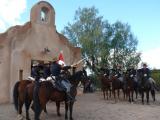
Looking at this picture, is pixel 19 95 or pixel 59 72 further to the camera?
pixel 19 95

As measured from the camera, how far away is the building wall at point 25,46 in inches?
880

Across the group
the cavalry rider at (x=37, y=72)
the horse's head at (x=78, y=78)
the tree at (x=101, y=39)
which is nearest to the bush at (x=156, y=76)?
the tree at (x=101, y=39)

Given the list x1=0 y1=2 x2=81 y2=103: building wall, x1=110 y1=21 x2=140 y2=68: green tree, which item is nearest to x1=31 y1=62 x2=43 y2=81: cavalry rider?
x1=0 y1=2 x2=81 y2=103: building wall

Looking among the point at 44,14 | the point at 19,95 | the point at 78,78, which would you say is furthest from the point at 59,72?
the point at 44,14

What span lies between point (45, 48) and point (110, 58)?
19274 millimetres

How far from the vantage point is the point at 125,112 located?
17203mm

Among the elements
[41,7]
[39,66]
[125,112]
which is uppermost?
[41,7]

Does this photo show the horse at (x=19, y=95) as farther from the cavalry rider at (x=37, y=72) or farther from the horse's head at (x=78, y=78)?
the horse's head at (x=78, y=78)

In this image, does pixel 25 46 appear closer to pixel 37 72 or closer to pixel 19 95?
pixel 19 95

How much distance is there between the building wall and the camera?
73.3 feet

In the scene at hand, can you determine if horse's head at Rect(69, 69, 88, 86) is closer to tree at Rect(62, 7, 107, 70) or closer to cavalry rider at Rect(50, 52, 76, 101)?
cavalry rider at Rect(50, 52, 76, 101)

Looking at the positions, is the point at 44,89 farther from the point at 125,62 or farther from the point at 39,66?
the point at 125,62

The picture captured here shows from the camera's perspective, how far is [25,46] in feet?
75.4

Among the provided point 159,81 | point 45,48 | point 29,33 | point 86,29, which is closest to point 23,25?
point 29,33
